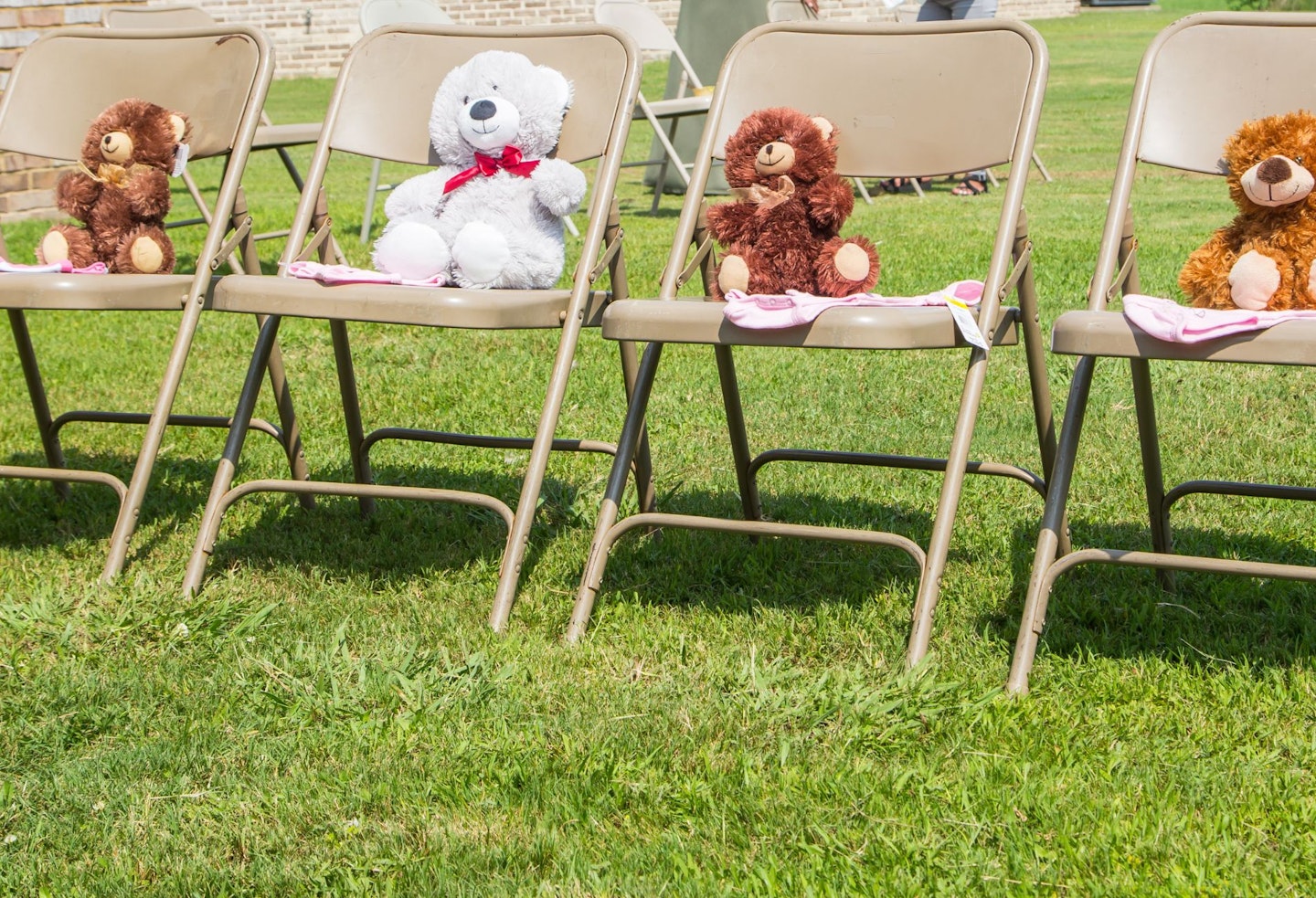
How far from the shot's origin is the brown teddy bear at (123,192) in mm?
3240

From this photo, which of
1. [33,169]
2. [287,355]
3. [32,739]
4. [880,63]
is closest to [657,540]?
[880,63]

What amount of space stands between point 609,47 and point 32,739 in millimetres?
1733

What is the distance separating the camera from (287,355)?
5090mm

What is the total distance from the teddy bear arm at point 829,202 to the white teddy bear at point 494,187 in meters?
0.54

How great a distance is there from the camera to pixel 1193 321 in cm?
221

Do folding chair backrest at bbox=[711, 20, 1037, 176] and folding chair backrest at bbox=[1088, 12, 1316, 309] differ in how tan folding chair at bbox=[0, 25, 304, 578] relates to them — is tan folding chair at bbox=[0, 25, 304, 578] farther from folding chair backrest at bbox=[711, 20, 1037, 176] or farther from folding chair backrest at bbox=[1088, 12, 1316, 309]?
folding chair backrest at bbox=[1088, 12, 1316, 309]

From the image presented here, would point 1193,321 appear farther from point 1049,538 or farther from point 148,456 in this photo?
point 148,456

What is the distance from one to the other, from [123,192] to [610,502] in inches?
54.3

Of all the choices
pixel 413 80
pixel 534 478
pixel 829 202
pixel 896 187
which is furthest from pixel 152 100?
pixel 896 187

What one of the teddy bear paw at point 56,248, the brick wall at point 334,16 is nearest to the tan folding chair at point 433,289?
the teddy bear paw at point 56,248

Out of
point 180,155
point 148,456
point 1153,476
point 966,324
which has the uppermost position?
point 180,155

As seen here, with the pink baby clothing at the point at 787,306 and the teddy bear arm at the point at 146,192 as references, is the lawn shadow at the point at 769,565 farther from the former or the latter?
the teddy bear arm at the point at 146,192

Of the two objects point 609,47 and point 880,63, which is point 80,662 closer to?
point 609,47

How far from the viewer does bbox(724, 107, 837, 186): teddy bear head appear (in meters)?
2.81
